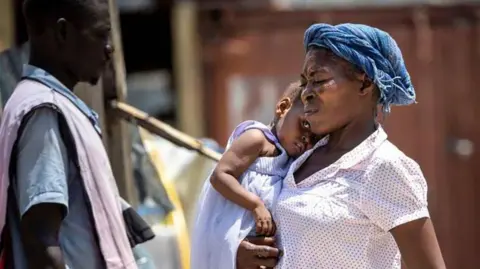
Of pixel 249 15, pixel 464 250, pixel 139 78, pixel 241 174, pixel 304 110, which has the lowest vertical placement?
pixel 464 250

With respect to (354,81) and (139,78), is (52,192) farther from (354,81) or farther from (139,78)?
(139,78)

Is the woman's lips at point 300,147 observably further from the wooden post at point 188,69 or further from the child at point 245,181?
the wooden post at point 188,69

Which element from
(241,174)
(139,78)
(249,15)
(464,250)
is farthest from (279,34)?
(241,174)

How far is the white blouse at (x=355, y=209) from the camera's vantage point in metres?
2.67

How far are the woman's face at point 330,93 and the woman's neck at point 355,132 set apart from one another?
0.02m

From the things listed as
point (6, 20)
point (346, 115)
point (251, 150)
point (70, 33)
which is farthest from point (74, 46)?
point (6, 20)

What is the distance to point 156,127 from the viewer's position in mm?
4145

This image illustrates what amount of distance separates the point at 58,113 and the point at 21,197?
25 cm

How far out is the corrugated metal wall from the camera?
816 centimetres

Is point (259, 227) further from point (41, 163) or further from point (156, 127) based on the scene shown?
point (156, 127)

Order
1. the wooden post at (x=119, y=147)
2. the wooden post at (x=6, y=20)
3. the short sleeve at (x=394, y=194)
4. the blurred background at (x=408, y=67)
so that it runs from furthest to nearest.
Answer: the blurred background at (x=408, y=67) < the wooden post at (x=6, y=20) < the wooden post at (x=119, y=147) < the short sleeve at (x=394, y=194)

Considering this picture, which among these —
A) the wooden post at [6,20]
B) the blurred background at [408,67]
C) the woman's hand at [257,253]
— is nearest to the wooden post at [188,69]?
the blurred background at [408,67]

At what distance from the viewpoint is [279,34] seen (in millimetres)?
8242

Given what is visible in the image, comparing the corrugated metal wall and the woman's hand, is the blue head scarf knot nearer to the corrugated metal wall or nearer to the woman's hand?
the woman's hand
